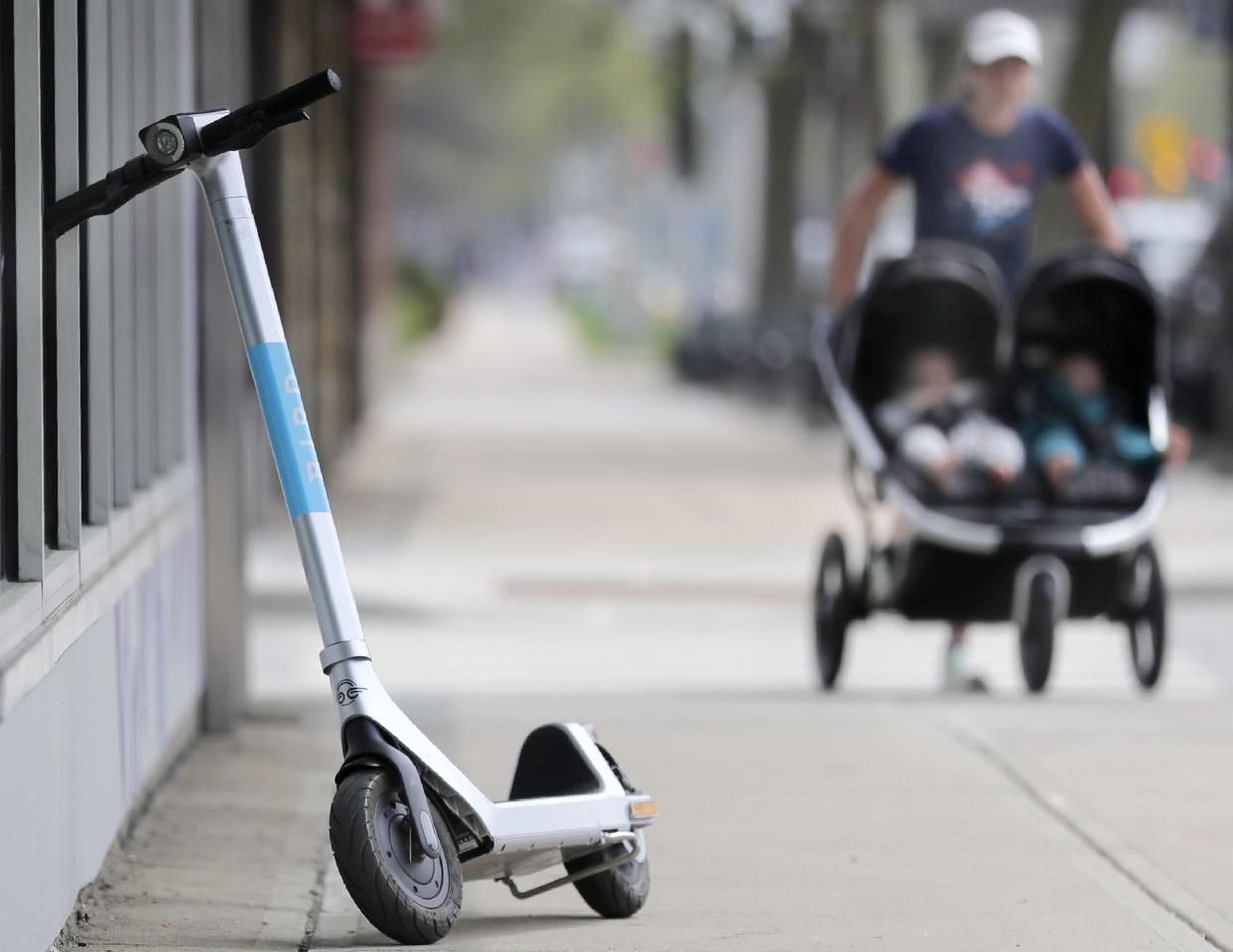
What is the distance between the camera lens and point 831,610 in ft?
31.3

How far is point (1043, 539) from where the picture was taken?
893cm

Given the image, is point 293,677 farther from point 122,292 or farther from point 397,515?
point 397,515

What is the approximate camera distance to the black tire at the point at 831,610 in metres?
9.49

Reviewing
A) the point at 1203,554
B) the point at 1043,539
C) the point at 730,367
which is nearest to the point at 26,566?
the point at 1043,539

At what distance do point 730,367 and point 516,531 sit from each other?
58.2ft

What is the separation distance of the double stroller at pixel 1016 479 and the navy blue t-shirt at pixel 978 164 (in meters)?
0.15

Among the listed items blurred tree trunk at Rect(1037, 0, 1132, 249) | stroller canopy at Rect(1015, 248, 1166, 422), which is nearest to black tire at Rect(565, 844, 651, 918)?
stroller canopy at Rect(1015, 248, 1166, 422)

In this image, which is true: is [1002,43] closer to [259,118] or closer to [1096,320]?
[1096,320]

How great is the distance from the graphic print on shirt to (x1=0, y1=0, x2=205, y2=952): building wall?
9.16ft

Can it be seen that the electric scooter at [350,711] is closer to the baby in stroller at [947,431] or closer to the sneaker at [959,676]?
the baby in stroller at [947,431]

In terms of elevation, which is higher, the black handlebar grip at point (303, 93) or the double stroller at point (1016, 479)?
the black handlebar grip at point (303, 93)

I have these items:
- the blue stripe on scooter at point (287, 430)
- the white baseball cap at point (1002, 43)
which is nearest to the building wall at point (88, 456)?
the blue stripe on scooter at point (287, 430)

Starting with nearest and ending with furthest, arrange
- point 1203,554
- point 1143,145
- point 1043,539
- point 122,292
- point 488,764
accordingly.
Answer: point 122,292, point 488,764, point 1043,539, point 1203,554, point 1143,145

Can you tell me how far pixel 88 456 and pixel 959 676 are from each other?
4.48 meters
